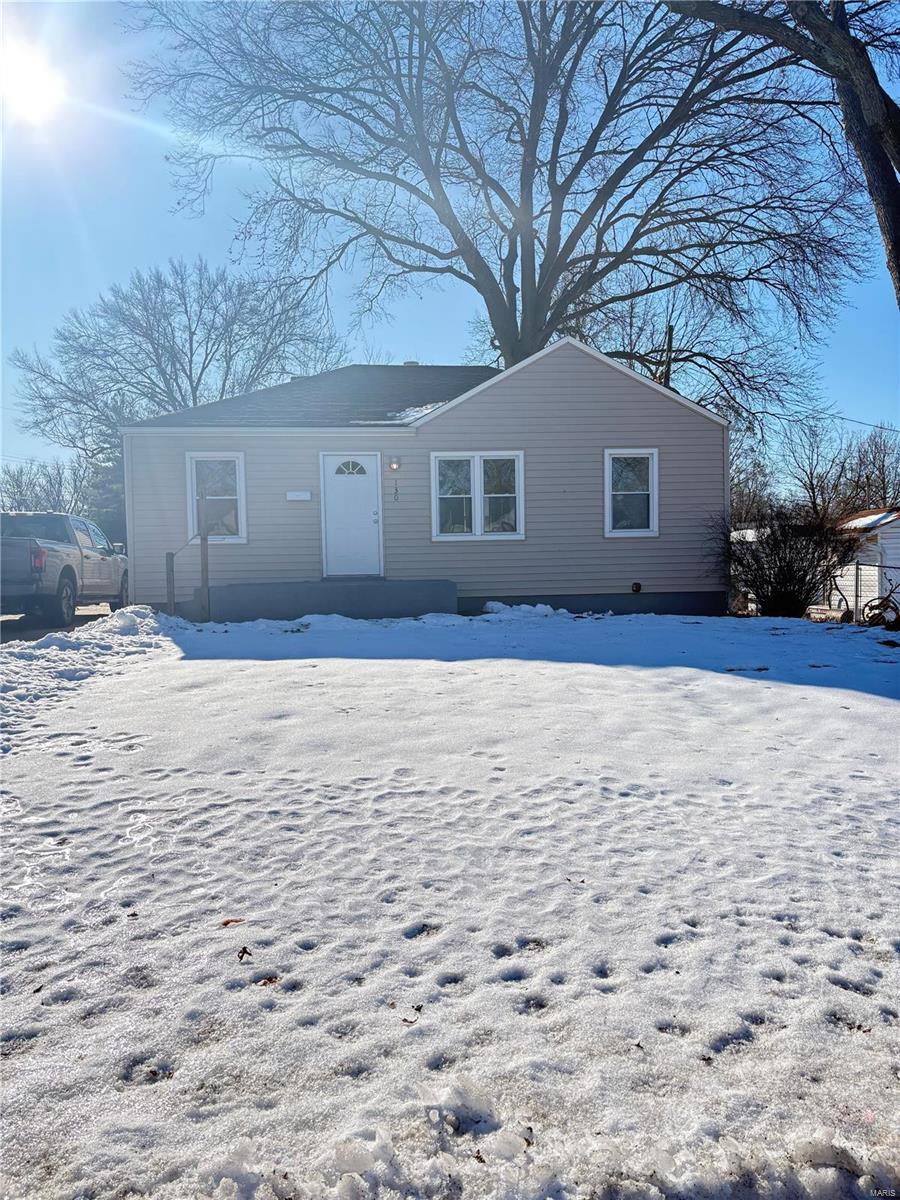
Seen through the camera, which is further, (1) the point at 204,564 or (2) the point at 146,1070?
(1) the point at 204,564

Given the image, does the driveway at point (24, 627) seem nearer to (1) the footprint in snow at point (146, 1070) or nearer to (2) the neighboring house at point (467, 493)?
(2) the neighboring house at point (467, 493)

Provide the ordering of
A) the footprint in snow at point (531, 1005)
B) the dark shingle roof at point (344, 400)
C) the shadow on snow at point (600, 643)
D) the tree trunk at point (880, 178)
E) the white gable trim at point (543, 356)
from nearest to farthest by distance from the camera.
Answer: the footprint in snow at point (531, 1005), the tree trunk at point (880, 178), the shadow on snow at point (600, 643), the dark shingle roof at point (344, 400), the white gable trim at point (543, 356)

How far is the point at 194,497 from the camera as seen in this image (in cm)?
1240

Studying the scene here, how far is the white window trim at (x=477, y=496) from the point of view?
12766 millimetres

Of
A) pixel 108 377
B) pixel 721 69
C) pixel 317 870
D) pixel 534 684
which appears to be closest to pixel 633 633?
pixel 534 684

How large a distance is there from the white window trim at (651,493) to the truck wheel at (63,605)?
872cm

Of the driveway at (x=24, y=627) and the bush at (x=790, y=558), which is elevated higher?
the bush at (x=790, y=558)

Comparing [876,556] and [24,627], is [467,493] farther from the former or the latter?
[876,556]

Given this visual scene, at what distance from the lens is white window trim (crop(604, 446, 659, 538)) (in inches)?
512

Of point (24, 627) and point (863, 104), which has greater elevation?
point (863, 104)

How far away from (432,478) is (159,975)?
1107 cm

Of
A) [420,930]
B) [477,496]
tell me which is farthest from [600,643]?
[420,930]

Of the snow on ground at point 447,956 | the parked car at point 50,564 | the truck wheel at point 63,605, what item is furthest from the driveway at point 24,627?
the snow on ground at point 447,956

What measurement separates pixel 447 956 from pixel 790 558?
11527 mm
